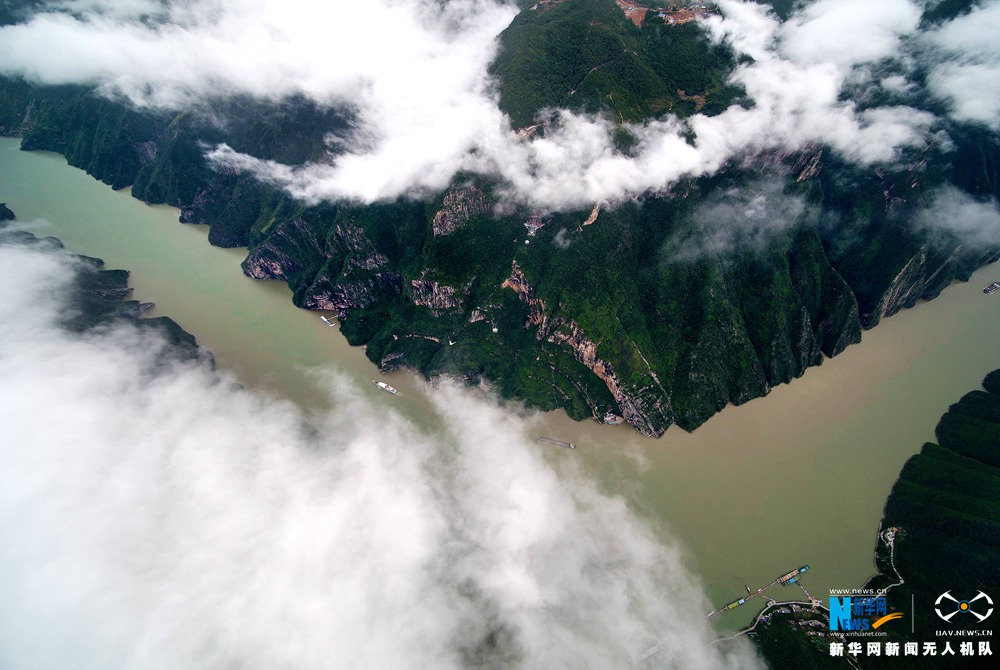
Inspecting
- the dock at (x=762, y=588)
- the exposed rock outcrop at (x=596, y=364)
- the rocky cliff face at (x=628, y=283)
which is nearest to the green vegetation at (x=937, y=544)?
the dock at (x=762, y=588)

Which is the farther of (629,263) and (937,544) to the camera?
(629,263)

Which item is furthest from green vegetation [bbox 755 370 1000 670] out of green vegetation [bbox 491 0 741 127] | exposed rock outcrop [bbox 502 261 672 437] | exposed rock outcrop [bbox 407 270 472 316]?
green vegetation [bbox 491 0 741 127]

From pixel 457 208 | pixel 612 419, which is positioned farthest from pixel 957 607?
pixel 457 208

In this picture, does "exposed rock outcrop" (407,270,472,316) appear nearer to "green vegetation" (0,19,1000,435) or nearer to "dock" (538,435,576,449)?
"green vegetation" (0,19,1000,435)

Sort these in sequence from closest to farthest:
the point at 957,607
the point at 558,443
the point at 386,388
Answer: the point at 957,607, the point at 558,443, the point at 386,388

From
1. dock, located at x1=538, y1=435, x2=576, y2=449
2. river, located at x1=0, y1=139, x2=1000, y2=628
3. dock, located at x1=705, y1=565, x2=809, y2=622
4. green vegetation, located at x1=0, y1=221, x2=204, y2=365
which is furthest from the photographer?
green vegetation, located at x1=0, y1=221, x2=204, y2=365

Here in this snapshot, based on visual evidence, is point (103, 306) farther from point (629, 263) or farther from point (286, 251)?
point (629, 263)
